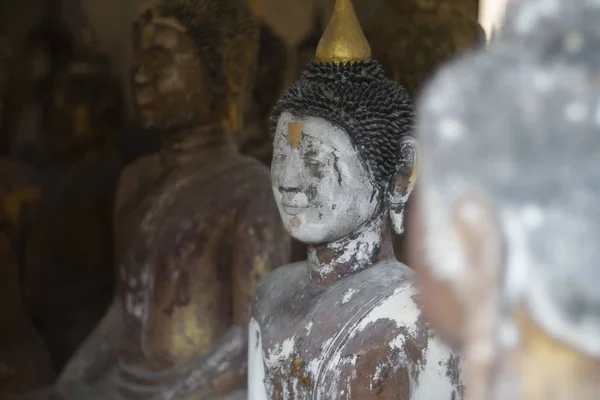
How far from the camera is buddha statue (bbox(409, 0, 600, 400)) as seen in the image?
35.2 inches

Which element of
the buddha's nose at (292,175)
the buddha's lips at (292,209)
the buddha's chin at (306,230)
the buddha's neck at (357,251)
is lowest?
the buddha's neck at (357,251)

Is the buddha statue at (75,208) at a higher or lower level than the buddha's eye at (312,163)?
lower

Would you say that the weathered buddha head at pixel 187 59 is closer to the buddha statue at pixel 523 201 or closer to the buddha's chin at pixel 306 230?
the buddha's chin at pixel 306 230

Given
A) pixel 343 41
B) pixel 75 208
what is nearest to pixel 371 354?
pixel 343 41

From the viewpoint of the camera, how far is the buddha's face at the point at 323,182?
6.16 ft

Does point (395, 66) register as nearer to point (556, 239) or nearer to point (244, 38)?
point (244, 38)

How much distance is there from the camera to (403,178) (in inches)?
75.6

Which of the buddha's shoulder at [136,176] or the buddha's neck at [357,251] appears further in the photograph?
the buddha's shoulder at [136,176]

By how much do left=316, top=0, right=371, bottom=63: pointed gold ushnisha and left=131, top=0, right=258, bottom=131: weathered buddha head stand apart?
1.07 meters

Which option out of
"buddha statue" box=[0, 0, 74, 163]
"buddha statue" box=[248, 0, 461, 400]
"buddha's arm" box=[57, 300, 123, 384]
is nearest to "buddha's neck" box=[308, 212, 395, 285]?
"buddha statue" box=[248, 0, 461, 400]

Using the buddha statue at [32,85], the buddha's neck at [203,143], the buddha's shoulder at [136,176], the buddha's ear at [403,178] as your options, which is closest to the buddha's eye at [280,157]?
the buddha's ear at [403,178]

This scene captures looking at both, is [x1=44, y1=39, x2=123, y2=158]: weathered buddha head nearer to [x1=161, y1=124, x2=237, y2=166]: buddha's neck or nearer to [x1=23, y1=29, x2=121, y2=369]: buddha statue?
[x1=23, y1=29, x2=121, y2=369]: buddha statue

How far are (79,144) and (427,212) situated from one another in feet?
9.15

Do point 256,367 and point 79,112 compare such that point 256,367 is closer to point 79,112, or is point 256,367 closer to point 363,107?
point 363,107
